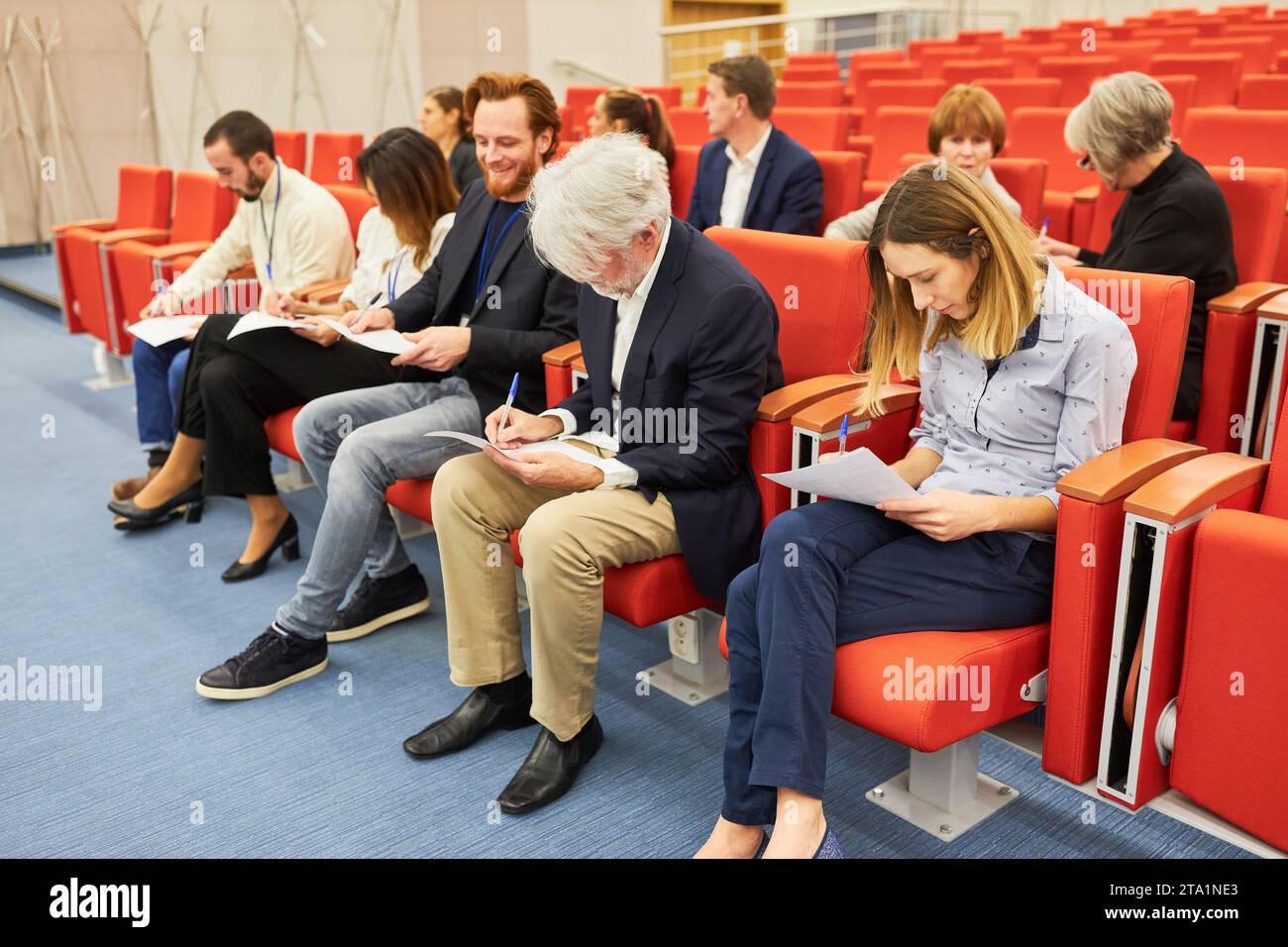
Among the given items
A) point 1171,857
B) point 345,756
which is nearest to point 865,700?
point 1171,857

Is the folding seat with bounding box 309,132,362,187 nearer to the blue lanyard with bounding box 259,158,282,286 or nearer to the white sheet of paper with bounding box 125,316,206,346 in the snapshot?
the blue lanyard with bounding box 259,158,282,286

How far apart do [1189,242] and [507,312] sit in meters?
1.47

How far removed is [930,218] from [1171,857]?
3.48ft

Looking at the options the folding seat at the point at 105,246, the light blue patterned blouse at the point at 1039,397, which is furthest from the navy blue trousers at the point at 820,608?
the folding seat at the point at 105,246

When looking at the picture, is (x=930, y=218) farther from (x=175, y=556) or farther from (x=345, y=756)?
(x=175, y=556)

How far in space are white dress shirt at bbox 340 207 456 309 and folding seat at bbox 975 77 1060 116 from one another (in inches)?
128

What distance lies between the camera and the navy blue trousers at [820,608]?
161 centimetres

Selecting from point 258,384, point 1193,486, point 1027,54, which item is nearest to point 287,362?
point 258,384

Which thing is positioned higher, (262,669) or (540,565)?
(540,565)

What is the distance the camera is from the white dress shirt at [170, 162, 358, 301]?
3379 millimetres

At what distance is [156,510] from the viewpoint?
3264 mm

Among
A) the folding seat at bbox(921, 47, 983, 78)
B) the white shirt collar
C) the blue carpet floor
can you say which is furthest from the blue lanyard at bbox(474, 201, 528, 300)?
the folding seat at bbox(921, 47, 983, 78)

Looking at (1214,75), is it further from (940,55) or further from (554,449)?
(554,449)

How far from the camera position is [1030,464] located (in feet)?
5.78
